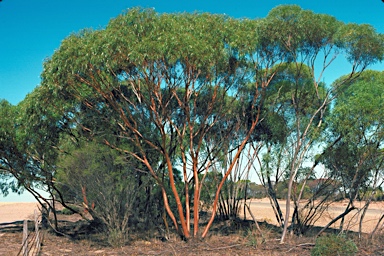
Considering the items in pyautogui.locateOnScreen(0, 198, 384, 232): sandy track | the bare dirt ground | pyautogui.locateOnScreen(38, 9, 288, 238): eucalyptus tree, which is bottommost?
the bare dirt ground

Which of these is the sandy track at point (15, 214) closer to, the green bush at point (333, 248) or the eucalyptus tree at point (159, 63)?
the eucalyptus tree at point (159, 63)

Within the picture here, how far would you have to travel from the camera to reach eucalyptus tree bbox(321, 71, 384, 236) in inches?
606

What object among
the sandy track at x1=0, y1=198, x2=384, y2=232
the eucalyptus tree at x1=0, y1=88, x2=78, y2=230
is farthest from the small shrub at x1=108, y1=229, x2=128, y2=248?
the sandy track at x1=0, y1=198, x2=384, y2=232

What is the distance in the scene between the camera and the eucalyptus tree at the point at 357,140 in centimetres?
1539

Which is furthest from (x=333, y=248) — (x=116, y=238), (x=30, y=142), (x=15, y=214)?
(x=15, y=214)

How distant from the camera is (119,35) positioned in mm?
14766

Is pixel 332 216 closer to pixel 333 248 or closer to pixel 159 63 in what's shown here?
pixel 333 248

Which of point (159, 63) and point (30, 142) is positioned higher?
point (159, 63)

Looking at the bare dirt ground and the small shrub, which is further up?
the small shrub

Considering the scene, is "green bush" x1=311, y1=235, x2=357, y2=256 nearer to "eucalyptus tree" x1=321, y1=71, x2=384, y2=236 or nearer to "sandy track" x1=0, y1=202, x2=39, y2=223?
"eucalyptus tree" x1=321, y1=71, x2=384, y2=236

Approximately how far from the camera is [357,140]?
16.1m

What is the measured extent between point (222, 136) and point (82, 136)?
6.35m

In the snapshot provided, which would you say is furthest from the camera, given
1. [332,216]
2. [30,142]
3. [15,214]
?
[15,214]

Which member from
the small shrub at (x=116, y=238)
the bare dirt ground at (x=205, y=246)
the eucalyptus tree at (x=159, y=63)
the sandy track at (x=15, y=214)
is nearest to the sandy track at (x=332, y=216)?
the sandy track at (x=15, y=214)
